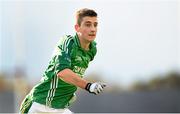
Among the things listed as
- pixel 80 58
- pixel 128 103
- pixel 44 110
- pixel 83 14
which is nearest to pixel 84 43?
pixel 80 58

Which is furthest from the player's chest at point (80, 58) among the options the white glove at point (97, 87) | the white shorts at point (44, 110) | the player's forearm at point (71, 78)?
the white glove at point (97, 87)

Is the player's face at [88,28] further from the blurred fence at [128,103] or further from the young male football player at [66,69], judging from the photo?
the blurred fence at [128,103]

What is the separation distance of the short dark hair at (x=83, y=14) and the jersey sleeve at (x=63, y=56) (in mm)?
238

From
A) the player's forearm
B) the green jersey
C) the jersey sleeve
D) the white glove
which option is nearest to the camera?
the white glove

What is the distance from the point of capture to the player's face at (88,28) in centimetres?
913

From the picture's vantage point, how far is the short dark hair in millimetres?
9234

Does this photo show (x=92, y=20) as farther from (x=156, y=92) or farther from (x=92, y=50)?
(x=156, y=92)

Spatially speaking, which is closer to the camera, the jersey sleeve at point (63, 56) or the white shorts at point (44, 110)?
the jersey sleeve at point (63, 56)

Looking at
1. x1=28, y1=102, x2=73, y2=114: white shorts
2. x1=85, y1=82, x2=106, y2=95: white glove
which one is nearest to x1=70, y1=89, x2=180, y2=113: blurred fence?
x1=28, y1=102, x2=73, y2=114: white shorts

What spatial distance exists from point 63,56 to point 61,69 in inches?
6.1

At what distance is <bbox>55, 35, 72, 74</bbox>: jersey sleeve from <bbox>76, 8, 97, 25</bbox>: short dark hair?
0.78 feet

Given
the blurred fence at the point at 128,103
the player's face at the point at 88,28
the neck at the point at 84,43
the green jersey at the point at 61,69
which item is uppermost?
the player's face at the point at 88,28

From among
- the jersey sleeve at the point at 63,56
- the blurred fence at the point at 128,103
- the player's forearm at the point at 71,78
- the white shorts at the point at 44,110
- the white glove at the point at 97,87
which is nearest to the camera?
the white glove at the point at 97,87

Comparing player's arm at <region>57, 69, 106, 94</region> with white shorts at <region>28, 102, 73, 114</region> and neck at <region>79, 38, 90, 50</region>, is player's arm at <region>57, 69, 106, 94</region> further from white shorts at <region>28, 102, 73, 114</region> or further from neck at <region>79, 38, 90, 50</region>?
white shorts at <region>28, 102, 73, 114</region>
